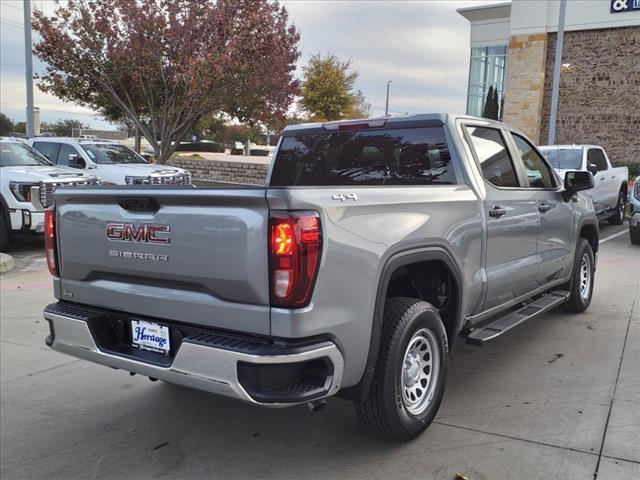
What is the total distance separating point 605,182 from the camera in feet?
40.9

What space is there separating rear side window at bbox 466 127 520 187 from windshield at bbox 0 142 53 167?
937cm

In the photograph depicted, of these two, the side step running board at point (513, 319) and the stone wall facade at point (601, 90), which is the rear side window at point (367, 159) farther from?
the stone wall facade at point (601, 90)

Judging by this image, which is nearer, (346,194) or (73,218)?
(346,194)

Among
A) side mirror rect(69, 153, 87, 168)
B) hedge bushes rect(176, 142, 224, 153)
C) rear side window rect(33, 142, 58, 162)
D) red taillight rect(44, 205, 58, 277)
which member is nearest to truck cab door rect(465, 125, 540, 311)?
red taillight rect(44, 205, 58, 277)

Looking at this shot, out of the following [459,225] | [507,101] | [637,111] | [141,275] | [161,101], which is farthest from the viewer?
[507,101]

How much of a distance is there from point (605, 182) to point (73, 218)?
1168 cm

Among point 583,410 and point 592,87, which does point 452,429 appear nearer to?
point 583,410

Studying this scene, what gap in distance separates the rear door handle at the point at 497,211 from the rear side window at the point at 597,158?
8869 millimetres

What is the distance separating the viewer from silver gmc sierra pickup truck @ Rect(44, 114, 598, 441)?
9.02 feet

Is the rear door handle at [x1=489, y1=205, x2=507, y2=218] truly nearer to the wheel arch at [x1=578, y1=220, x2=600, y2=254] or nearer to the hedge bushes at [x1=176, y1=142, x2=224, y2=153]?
the wheel arch at [x1=578, y1=220, x2=600, y2=254]

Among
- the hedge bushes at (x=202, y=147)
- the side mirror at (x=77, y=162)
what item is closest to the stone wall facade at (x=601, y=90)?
the side mirror at (x=77, y=162)

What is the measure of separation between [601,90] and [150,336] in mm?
25484

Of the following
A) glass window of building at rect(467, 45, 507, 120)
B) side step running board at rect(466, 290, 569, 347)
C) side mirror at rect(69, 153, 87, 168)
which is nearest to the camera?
side step running board at rect(466, 290, 569, 347)

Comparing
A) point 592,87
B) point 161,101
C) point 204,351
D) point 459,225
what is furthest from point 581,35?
point 204,351
